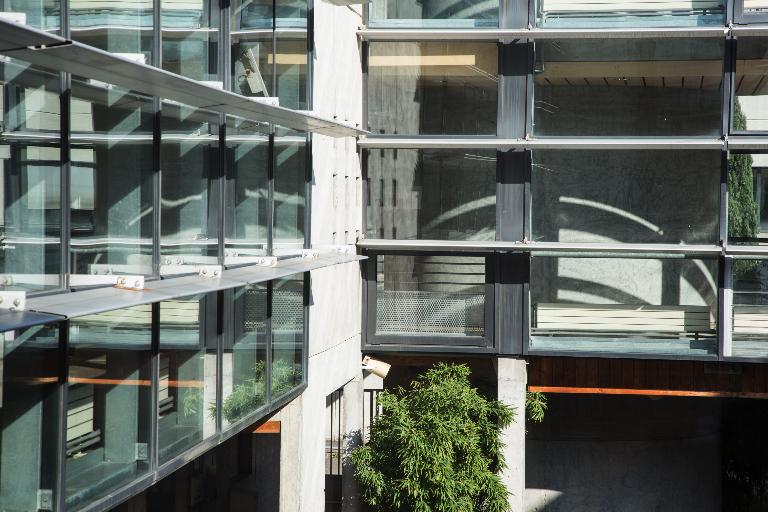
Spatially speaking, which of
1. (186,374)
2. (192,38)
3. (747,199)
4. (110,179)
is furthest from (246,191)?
(747,199)

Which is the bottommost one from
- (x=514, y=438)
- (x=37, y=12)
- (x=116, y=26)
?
(x=514, y=438)

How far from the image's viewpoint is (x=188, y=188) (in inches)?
358

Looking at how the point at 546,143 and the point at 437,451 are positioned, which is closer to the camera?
the point at 437,451

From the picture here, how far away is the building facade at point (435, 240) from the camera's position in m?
8.61

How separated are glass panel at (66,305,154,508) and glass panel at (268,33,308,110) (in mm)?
3803

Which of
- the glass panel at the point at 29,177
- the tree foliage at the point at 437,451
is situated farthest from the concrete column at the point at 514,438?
the glass panel at the point at 29,177

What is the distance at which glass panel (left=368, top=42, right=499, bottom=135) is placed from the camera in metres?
15.1

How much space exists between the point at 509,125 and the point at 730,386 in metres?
4.50

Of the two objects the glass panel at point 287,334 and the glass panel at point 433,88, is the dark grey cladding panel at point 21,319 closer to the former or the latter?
the glass panel at point 287,334

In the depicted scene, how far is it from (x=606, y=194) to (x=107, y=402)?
8838 millimetres

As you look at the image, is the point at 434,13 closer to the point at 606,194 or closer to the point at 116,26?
the point at 606,194

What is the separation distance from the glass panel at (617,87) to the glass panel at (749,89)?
0.46 meters

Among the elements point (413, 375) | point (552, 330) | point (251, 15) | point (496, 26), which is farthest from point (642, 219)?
point (251, 15)

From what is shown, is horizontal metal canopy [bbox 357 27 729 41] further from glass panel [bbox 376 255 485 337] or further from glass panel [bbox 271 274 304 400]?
glass panel [bbox 271 274 304 400]
